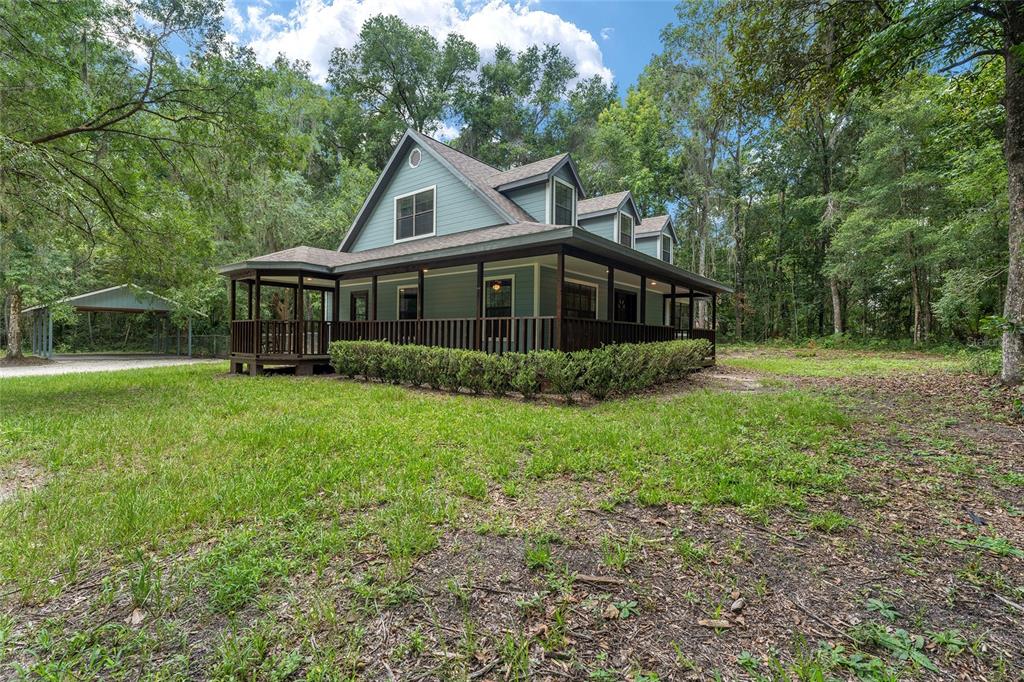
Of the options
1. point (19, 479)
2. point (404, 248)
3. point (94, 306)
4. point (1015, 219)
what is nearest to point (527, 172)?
point (404, 248)

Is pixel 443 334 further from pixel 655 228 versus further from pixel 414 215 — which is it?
pixel 655 228

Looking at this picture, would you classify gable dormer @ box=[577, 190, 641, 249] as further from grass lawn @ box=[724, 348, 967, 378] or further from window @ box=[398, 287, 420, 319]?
window @ box=[398, 287, 420, 319]

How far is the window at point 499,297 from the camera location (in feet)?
40.8

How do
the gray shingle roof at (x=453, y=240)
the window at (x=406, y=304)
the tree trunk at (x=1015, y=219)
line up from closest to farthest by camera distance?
the tree trunk at (x=1015, y=219)
the gray shingle roof at (x=453, y=240)
the window at (x=406, y=304)

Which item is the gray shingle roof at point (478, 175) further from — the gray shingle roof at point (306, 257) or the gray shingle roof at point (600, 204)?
the gray shingle roof at point (306, 257)

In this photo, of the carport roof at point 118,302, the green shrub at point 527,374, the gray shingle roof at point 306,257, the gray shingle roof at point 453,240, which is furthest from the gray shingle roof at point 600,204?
the carport roof at point 118,302

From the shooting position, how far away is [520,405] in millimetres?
7152

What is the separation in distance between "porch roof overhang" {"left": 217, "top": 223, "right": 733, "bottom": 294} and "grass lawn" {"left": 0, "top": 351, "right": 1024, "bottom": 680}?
4024mm

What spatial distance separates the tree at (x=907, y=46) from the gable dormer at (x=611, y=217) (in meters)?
6.56

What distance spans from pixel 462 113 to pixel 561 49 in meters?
9.51

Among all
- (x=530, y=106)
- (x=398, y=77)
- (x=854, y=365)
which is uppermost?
(x=398, y=77)

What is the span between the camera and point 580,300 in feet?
44.7

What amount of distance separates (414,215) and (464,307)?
3.51 meters

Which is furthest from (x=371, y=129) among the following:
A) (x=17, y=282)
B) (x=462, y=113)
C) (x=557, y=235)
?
(x=557, y=235)
